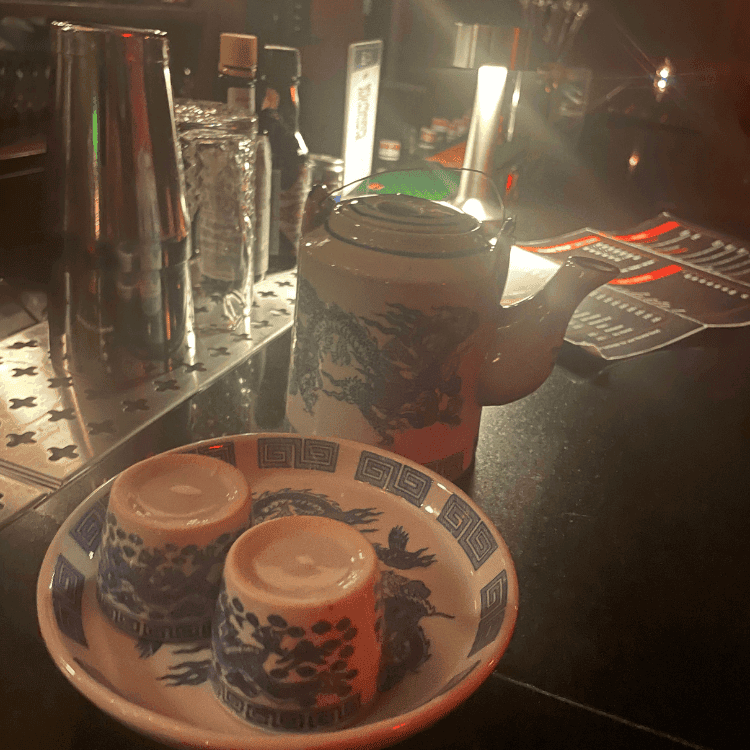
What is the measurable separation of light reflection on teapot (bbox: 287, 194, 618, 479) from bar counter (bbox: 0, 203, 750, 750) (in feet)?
0.34

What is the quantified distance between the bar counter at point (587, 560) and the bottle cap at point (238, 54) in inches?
13.5

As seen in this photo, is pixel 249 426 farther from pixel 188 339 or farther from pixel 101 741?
pixel 101 741

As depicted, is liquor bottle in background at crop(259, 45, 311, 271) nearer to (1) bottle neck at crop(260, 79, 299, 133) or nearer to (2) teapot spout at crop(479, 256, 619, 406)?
(1) bottle neck at crop(260, 79, 299, 133)

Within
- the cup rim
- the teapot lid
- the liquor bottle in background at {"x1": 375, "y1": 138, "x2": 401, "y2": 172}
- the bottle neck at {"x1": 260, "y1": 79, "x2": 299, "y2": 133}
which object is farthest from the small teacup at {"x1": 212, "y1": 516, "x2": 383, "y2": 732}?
the liquor bottle in background at {"x1": 375, "y1": 138, "x2": 401, "y2": 172}

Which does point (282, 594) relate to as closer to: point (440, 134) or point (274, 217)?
point (274, 217)

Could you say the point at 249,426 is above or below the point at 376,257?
below

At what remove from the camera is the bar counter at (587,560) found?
1.35ft

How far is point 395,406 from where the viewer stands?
0.53 m

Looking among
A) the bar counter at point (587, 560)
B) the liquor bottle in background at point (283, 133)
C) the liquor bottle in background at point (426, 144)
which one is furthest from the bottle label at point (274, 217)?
the liquor bottle in background at point (426, 144)

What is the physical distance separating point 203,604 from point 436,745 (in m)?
0.16

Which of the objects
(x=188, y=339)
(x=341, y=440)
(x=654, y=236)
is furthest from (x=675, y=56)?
(x=341, y=440)

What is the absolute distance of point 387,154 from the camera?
5.44ft

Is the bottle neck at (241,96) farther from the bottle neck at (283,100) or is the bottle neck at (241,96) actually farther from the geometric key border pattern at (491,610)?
the geometric key border pattern at (491,610)

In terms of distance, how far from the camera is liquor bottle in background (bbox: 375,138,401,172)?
164 centimetres
